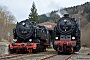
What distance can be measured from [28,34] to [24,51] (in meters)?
1.86

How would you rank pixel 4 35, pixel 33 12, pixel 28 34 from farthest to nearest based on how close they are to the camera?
pixel 33 12 < pixel 4 35 < pixel 28 34

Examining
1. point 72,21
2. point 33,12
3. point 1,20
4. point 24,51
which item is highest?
point 33,12

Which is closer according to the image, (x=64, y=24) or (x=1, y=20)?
(x=64, y=24)

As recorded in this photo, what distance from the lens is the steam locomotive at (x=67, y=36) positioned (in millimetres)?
18562

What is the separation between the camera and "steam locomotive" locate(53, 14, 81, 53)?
731 inches

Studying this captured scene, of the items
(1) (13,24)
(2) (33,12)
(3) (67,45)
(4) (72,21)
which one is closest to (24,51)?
(3) (67,45)

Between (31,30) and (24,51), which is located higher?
(31,30)

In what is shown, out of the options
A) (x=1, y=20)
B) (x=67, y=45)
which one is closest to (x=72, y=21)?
(x=67, y=45)

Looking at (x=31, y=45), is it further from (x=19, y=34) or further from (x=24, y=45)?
(x=19, y=34)

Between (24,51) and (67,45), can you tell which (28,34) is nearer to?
(24,51)

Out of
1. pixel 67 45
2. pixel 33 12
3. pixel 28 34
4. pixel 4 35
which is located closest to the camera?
pixel 67 45

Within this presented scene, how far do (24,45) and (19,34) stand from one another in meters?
1.78

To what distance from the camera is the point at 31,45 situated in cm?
1861

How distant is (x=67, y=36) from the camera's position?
62.7 feet
